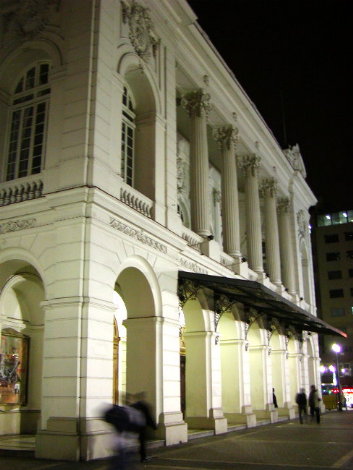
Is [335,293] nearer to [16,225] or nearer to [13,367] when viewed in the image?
[13,367]

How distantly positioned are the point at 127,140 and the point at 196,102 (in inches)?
222

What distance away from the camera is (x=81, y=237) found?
13.4 metres

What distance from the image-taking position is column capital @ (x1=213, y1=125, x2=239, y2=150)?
25.3m

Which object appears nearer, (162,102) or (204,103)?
(162,102)

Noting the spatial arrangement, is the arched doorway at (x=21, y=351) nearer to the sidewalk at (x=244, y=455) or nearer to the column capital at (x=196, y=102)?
the sidewalk at (x=244, y=455)

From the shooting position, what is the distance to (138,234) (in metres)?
15.7

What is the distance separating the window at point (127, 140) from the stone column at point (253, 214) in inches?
428

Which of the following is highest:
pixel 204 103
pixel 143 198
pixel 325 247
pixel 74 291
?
pixel 325 247

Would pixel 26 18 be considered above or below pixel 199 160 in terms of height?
above

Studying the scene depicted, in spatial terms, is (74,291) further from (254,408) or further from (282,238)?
(282,238)

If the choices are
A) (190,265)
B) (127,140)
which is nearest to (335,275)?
(190,265)

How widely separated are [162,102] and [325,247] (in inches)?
2761

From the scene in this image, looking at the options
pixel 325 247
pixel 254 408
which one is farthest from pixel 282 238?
pixel 325 247

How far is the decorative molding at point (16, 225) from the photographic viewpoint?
14.6 m
